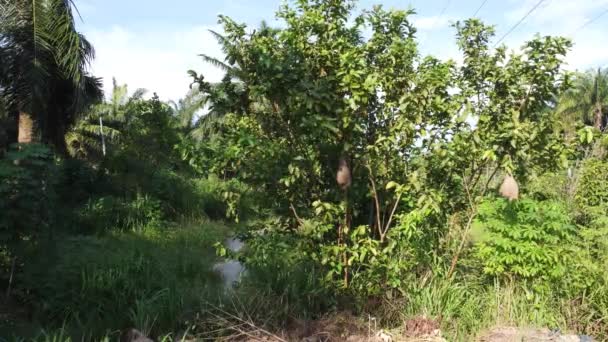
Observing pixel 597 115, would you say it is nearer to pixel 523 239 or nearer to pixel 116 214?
pixel 116 214

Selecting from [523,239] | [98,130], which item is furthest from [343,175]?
[98,130]

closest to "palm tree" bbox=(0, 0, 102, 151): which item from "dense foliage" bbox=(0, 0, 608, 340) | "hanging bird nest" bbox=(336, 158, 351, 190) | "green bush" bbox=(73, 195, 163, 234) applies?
"green bush" bbox=(73, 195, 163, 234)

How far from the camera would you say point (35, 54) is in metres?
12.5

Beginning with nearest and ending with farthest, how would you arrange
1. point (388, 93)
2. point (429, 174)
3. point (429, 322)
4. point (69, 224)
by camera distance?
point (429, 322) < point (388, 93) < point (429, 174) < point (69, 224)

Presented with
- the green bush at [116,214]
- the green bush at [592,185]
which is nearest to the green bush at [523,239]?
the green bush at [592,185]

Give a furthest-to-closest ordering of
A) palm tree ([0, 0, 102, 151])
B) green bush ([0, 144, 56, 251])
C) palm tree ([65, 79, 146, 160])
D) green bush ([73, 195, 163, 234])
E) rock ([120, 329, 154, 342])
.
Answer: palm tree ([65, 79, 146, 160]) → palm tree ([0, 0, 102, 151]) → green bush ([73, 195, 163, 234]) → green bush ([0, 144, 56, 251]) → rock ([120, 329, 154, 342])

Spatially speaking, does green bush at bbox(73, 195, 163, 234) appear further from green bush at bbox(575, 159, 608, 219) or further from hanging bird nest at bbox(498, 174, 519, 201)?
green bush at bbox(575, 159, 608, 219)

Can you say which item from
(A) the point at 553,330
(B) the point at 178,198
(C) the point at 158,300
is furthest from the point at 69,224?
(A) the point at 553,330

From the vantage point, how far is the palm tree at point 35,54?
490 inches

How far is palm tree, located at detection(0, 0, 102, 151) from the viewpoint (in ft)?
40.8

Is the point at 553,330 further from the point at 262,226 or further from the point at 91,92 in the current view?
the point at 91,92

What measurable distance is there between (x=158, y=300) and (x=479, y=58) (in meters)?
4.22

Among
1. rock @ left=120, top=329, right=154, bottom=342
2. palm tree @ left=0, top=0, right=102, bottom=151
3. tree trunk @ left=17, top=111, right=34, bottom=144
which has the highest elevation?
palm tree @ left=0, top=0, right=102, bottom=151

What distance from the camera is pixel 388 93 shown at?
496 cm
